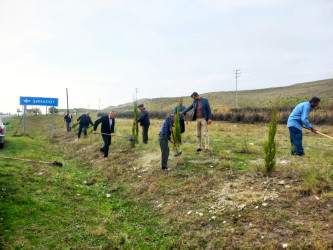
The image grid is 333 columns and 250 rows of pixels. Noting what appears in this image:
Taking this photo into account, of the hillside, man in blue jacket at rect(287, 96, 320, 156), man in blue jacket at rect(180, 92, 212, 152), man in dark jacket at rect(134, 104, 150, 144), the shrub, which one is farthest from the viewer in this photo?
the hillside

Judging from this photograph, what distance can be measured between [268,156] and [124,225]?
11.7ft

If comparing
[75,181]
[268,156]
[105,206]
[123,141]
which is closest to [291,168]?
[268,156]

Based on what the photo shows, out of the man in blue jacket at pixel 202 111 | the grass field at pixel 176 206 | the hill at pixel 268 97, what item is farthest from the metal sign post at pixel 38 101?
the hill at pixel 268 97

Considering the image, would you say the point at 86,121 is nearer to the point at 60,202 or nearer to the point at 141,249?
the point at 60,202

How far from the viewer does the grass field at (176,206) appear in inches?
146

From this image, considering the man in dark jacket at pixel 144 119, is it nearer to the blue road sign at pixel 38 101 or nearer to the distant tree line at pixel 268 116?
the distant tree line at pixel 268 116

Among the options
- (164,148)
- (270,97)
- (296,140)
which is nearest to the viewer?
(296,140)

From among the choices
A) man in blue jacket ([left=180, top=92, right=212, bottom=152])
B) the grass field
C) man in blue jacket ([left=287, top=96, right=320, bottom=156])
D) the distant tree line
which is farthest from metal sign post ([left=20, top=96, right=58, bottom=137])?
man in blue jacket ([left=287, top=96, right=320, bottom=156])

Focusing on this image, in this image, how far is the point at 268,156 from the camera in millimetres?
5480

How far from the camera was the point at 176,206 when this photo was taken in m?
4.96

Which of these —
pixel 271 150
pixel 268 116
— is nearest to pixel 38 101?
pixel 271 150

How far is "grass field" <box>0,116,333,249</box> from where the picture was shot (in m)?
3.72

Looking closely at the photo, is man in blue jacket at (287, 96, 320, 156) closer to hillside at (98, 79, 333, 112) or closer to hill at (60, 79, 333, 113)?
hill at (60, 79, 333, 113)

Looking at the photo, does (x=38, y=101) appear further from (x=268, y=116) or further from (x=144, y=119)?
(x=268, y=116)
